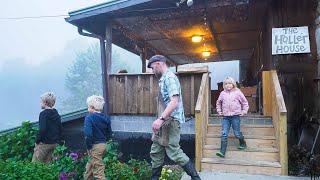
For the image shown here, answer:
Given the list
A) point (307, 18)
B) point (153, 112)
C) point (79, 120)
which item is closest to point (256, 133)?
point (153, 112)

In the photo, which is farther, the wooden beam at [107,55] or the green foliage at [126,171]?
the wooden beam at [107,55]

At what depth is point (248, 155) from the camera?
24.2ft

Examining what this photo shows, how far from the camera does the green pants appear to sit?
5.52 metres

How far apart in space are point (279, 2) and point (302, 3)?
2.02 ft

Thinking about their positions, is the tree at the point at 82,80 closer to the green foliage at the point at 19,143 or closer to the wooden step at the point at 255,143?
the green foliage at the point at 19,143

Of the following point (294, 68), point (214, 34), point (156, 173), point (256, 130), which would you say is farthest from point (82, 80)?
point (156, 173)

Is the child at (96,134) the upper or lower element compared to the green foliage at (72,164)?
upper

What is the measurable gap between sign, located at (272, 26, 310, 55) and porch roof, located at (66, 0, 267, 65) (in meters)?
1.15

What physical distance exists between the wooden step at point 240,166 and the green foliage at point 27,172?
284 cm

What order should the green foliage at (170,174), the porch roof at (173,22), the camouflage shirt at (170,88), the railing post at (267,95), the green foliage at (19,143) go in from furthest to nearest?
the porch roof at (173,22) < the green foliage at (19,143) < the railing post at (267,95) < the green foliage at (170,174) < the camouflage shirt at (170,88)

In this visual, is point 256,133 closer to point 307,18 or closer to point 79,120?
point 307,18

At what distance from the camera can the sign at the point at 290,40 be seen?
28.7 feet

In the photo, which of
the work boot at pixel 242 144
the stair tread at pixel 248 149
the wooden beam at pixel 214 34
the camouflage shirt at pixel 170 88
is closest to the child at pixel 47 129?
the camouflage shirt at pixel 170 88

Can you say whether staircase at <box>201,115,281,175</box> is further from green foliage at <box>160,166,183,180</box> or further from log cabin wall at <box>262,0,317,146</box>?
log cabin wall at <box>262,0,317,146</box>
